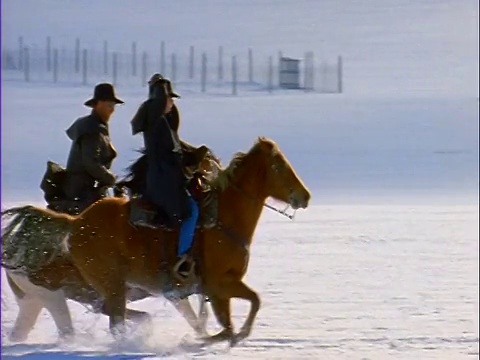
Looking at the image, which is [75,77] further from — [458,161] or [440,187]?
[440,187]

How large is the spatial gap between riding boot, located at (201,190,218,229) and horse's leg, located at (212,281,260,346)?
423mm

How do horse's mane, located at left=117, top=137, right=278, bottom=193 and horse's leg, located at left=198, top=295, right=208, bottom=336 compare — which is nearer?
horse's mane, located at left=117, top=137, right=278, bottom=193

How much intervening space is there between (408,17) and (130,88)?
10681 millimetres

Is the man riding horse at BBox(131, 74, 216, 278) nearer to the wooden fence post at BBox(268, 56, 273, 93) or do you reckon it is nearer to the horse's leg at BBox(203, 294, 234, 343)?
the horse's leg at BBox(203, 294, 234, 343)

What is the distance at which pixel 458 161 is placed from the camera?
21438 millimetres

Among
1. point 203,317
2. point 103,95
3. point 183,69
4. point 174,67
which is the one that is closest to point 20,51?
point 174,67

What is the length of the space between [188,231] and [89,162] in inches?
39.2

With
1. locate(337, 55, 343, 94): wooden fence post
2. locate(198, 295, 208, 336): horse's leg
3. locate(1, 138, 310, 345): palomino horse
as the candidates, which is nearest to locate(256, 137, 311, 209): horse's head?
locate(1, 138, 310, 345): palomino horse

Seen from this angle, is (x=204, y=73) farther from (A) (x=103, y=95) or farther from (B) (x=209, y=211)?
(B) (x=209, y=211)

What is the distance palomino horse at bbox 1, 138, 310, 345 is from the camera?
6.90 m

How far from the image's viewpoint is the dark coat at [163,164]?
269 inches

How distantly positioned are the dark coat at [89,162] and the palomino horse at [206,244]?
1.44 feet

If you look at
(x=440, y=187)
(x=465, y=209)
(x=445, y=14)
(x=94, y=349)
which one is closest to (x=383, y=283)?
(x=94, y=349)

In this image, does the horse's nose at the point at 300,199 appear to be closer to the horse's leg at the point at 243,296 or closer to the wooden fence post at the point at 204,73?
the horse's leg at the point at 243,296
